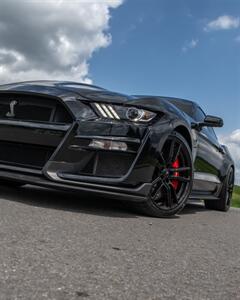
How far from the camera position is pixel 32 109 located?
12.7 ft

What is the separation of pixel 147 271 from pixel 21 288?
2.33 ft

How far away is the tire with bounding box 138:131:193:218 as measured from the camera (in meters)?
3.96

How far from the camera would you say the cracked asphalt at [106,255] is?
188 cm

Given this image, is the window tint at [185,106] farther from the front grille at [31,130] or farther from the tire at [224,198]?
the front grille at [31,130]

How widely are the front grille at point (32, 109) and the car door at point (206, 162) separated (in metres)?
1.70

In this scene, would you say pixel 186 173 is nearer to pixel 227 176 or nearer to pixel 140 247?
pixel 140 247

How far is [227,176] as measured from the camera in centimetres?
631

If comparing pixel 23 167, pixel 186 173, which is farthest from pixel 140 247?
pixel 186 173

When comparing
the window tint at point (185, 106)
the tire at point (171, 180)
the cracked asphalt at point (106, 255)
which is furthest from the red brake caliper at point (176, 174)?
the window tint at point (185, 106)

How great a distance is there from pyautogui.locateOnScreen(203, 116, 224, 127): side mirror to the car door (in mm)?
85

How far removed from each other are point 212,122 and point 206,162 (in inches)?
18.2

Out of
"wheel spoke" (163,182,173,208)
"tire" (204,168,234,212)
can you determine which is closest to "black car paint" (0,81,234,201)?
"wheel spoke" (163,182,173,208)

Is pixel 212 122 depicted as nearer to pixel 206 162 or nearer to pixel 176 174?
pixel 206 162

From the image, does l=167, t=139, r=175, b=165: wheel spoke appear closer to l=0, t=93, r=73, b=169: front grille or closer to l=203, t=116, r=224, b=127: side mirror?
l=0, t=93, r=73, b=169: front grille
